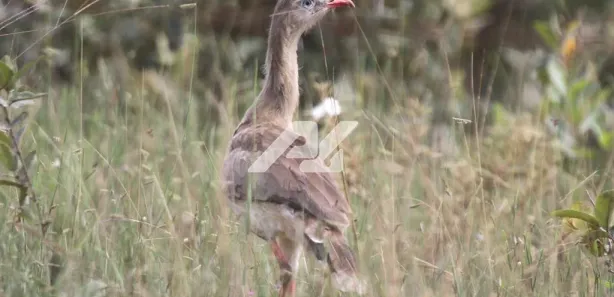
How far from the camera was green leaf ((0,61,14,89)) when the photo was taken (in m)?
3.06

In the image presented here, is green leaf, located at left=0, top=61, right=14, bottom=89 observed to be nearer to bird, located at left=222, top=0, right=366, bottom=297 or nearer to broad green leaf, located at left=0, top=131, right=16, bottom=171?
broad green leaf, located at left=0, top=131, right=16, bottom=171

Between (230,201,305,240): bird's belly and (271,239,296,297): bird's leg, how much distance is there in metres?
0.04

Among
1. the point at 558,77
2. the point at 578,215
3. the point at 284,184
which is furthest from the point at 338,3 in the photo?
the point at 578,215

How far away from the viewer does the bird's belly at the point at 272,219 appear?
3.66 meters

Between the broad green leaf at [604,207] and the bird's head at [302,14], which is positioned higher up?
the bird's head at [302,14]

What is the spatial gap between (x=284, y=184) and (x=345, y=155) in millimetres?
647

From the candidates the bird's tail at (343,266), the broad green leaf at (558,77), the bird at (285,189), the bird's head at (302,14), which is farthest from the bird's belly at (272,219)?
the broad green leaf at (558,77)

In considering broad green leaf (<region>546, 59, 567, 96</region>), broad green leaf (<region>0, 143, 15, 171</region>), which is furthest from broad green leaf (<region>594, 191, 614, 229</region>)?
broad green leaf (<region>546, 59, 567, 96</region>)

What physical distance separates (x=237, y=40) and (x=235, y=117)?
3.21ft

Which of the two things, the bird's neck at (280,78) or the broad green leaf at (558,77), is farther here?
the broad green leaf at (558,77)

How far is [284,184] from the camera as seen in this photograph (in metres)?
3.64

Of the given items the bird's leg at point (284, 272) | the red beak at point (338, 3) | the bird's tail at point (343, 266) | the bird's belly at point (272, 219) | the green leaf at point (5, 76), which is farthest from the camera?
the red beak at point (338, 3)

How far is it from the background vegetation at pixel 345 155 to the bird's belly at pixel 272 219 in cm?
6

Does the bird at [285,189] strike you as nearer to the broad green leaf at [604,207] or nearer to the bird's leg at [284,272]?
the bird's leg at [284,272]
